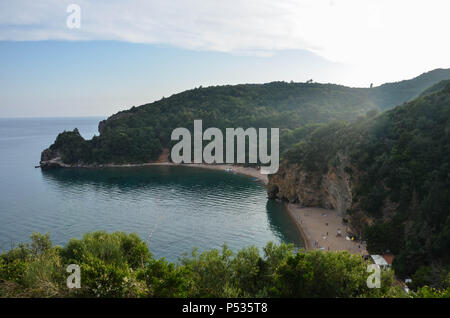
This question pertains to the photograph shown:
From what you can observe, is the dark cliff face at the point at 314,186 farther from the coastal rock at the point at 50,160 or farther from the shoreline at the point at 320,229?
the coastal rock at the point at 50,160

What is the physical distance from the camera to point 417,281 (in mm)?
28953

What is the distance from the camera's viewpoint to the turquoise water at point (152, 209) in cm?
4584

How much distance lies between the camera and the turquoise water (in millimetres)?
45844

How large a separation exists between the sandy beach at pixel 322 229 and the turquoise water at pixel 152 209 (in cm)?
183

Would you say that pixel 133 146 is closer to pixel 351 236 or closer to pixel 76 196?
pixel 76 196

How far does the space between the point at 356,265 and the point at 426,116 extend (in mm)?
30791

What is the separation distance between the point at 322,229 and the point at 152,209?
1202 inches

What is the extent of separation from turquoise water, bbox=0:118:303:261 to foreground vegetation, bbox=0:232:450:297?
19007mm

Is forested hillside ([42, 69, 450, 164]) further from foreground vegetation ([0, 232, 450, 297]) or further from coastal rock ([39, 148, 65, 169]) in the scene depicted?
foreground vegetation ([0, 232, 450, 297])

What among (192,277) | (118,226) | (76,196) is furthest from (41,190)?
(192,277)

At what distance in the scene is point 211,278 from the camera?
20.8m

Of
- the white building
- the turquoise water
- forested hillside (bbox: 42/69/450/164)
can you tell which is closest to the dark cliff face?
the turquoise water

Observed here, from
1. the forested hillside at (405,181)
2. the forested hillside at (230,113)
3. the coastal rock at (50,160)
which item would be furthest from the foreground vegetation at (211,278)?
the coastal rock at (50,160)

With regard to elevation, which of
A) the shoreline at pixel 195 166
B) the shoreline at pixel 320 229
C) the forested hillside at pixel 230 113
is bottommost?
the shoreline at pixel 320 229
